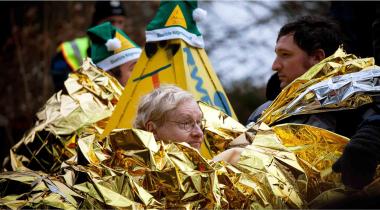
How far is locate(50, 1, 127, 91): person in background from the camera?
21.5ft

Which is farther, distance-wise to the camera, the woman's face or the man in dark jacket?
the woman's face

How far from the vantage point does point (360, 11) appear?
219 inches

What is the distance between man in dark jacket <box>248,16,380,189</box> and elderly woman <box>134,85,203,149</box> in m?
0.39

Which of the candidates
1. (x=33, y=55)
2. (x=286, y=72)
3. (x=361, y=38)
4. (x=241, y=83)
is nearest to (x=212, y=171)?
(x=286, y=72)

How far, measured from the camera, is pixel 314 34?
4566 millimetres

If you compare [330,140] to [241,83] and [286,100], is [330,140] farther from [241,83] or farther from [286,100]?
[241,83]

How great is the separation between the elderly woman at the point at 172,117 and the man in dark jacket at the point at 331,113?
0.39 metres

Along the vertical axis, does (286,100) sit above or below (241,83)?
above

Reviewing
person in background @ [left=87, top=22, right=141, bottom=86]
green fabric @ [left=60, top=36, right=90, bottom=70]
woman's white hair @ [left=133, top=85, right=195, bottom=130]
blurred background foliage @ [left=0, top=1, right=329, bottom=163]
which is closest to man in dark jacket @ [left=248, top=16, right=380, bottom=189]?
woman's white hair @ [left=133, top=85, right=195, bottom=130]

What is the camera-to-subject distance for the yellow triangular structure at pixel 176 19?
4.93m

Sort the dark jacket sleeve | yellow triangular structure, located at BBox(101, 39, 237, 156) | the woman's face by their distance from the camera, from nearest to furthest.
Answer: the dark jacket sleeve, the woman's face, yellow triangular structure, located at BBox(101, 39, 237, 156)

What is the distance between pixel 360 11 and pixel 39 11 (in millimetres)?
6167

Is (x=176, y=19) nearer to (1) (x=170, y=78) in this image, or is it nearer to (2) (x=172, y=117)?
(1) (x=170, y=78)

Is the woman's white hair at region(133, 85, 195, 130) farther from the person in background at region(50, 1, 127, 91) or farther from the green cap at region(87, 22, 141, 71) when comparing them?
the person in background at region(50, 1, 127, 91)
